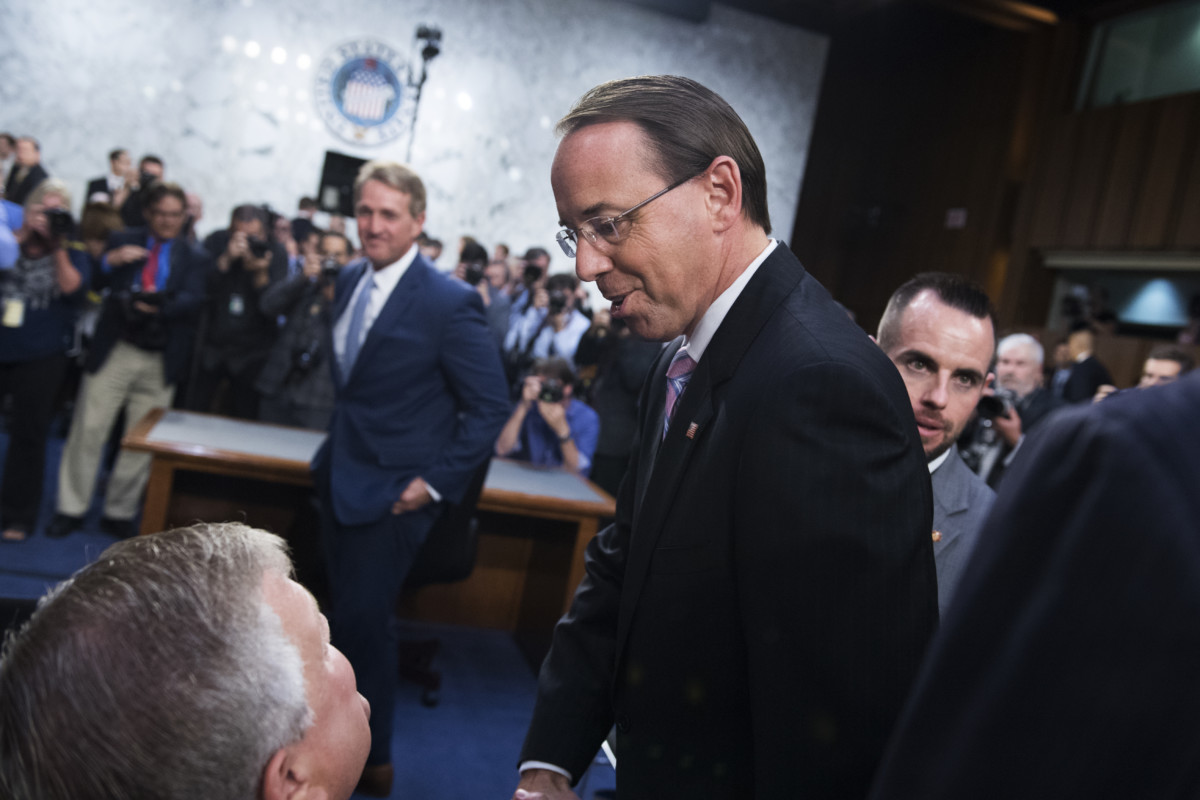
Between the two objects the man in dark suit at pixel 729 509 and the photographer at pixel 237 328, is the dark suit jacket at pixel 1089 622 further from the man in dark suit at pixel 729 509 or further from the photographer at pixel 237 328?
the photographer at pixel 237 328

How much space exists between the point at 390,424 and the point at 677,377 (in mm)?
1418

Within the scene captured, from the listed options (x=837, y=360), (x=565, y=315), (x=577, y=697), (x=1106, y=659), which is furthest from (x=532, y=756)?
(x=565, y=315)

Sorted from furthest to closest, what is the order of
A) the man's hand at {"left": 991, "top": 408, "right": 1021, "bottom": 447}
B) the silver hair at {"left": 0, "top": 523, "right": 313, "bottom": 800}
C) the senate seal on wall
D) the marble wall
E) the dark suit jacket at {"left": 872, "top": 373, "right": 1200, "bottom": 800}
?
the senate seal on wall → the marble wall → the man's hand at {"left": 991, "top": 408, "right": 1021, "bottom": 447} → the silver hair at {"left": 0, "top": 523, "right": 313, "bottom": 800} → the dark suit jacket at {"left": 872, "top": 373, "right": 1200, "bottom": 800}

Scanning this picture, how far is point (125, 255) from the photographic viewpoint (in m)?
4.19

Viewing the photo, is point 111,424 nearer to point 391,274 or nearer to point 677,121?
point 391,274

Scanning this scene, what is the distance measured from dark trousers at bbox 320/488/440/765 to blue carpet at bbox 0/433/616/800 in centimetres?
30

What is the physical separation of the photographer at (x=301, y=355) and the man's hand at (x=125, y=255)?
71cm

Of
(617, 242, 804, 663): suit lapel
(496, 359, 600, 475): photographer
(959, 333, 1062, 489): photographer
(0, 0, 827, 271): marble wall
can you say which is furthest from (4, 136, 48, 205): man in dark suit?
(617, 242, 804, 663): suit lapel

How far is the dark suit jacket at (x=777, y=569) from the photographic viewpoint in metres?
0.92

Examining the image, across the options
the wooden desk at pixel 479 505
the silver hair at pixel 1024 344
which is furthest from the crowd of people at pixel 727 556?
the silver hair at pixel 1024 344

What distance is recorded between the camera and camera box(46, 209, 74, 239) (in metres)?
3.79

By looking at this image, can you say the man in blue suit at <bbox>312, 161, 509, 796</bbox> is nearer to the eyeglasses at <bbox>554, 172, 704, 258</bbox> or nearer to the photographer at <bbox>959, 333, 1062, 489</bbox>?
the eyeglasses at <bbox>554, 172, 704, 258</bbox>

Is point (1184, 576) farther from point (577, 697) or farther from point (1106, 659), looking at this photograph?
point (577, 697)

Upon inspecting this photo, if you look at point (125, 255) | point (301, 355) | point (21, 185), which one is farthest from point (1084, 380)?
point (21, 185)
